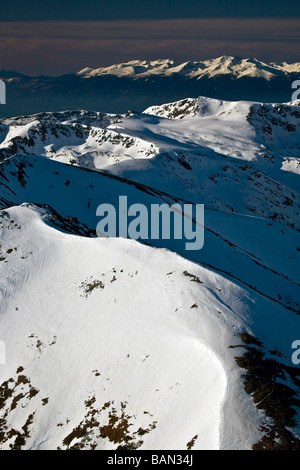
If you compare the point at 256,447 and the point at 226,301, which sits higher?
the point at 226,301

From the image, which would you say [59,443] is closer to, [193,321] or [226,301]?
[193,321]

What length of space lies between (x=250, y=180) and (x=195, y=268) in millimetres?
154183

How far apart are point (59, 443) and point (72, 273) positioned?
22636mm

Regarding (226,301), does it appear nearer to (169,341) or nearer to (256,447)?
(169,341)

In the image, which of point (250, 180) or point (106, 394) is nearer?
point (106, 394)

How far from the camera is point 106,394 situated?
1476 inches

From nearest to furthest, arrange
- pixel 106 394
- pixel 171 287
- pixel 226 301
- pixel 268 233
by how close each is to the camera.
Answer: pixel 106 394 < pixel 226 301 < pixel 171 287 < pixel 268 233

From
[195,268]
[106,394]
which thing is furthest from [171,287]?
[106,394]

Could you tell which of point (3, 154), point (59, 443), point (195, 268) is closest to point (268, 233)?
point (195, 268)
